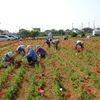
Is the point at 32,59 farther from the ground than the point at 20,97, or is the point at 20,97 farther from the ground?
the point at 32,59

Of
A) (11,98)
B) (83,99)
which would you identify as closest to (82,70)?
(83,99)

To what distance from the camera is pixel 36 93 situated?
3.77 meters

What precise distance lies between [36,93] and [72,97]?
3.38 feet

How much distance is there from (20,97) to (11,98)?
25 centimetres

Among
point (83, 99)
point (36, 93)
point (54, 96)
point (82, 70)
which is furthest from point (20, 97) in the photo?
point (82, 70)

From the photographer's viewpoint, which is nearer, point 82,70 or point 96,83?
point 96,83

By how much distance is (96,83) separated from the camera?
4.50 m

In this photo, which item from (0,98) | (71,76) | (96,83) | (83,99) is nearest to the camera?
(83,99)

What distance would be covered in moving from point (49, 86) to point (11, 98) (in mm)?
1308

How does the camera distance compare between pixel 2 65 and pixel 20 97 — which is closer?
pixel 20 97

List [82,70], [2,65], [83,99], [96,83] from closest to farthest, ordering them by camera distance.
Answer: [83,99] < [96,83] < [82,70] < [2,65]

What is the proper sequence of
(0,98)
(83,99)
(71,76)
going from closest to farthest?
(83,99) → (0,98) → (71,76)

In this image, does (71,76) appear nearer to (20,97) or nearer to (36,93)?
(36,93)

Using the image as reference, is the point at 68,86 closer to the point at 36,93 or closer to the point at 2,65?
the point at 36,93
